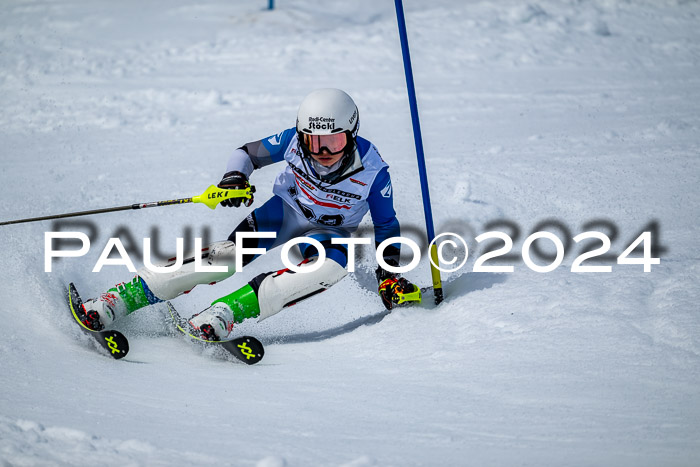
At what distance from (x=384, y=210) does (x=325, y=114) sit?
68 cm

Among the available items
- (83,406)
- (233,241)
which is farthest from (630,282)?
(83,406)

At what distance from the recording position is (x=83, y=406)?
2.87m

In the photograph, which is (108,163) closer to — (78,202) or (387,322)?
(78,202)

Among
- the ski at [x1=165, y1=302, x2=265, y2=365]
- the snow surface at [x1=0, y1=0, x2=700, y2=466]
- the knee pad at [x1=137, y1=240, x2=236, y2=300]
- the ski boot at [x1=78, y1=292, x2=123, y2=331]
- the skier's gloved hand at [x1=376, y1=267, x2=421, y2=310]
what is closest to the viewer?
the snow surface at [x1=0, y1=0, x2=700, y2=466]

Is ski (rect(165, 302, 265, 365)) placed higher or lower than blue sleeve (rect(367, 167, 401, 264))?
lower

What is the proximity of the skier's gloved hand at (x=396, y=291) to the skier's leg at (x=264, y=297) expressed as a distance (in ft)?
1.29

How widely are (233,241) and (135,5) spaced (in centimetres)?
879

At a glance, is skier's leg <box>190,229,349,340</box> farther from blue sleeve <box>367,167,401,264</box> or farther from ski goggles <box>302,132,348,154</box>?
ski goggles <box>302,132,348,154</box>

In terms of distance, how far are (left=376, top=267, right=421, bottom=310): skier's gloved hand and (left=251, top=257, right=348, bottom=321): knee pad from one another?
0.41 metres

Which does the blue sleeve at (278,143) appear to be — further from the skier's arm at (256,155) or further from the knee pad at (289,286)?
the knee pad at (289,286)

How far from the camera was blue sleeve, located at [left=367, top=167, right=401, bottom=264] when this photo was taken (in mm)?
3943

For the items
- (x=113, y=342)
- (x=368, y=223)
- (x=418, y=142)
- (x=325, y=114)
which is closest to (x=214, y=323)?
(x=113, y=342)

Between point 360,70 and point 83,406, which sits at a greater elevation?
point 360,70

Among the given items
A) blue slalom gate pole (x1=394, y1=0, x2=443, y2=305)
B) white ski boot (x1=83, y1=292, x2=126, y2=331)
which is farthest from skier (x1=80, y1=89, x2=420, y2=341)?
blue slalom gate pole (x1=394, y1=0, x2=443, y2=305)
